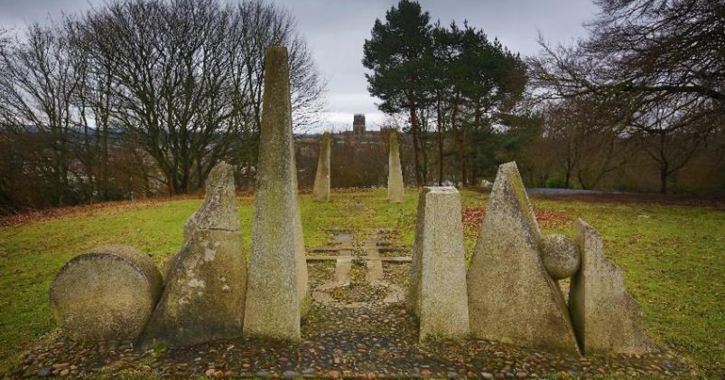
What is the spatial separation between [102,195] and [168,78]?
7.48 metres

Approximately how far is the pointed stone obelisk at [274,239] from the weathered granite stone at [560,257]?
2.56m

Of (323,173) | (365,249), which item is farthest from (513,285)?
(323,173)

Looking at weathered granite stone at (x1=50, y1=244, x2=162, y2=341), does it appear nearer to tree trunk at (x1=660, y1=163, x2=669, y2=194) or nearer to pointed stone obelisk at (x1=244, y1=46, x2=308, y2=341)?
pointed stone obelisk at (x1=244, y1=46, x2=308, y2=341)

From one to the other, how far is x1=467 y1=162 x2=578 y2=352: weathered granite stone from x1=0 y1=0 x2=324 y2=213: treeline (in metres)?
20.3

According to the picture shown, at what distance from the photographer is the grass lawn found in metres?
4.84

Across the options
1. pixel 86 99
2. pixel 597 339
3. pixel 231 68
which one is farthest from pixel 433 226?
pixel 86 99

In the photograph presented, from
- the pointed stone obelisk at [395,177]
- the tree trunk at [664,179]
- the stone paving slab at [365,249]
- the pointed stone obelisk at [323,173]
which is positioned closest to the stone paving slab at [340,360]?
the stone paving slab at [365,249]

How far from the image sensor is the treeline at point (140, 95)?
2055 centimetres

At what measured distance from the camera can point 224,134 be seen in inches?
922

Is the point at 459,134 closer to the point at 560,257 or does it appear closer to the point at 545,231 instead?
the point at 545,231

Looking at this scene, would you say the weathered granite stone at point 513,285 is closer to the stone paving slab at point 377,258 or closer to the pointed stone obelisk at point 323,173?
the stone paving slab at point 377,258

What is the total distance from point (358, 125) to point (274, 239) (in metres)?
38.8

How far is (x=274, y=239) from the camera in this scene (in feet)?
13.8

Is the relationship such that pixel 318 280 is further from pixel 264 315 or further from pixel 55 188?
pixel 55 188
